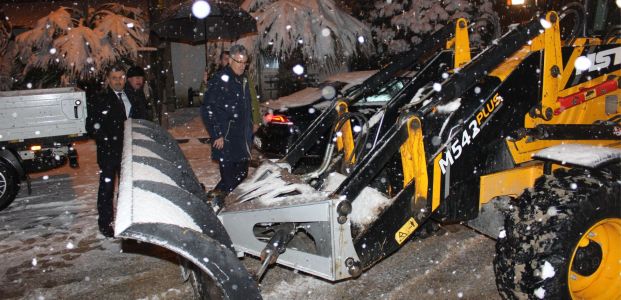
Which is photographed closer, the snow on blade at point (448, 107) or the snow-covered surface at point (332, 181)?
the snow on blade at point (448, 107)

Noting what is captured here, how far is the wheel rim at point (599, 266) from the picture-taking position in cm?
335

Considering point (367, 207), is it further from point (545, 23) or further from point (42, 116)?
point (42, 116)

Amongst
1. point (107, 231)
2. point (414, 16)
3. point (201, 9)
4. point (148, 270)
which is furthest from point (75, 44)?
A: point (414, 16)

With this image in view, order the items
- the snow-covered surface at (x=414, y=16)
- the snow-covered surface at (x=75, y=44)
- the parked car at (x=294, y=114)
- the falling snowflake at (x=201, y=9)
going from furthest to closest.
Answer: the snow-covered surface at (x=414, y=16), the snow-covered surface at (x=75, y=44), the falling snowflake at (x=201, y=9), the parked car at (x=294, y=114)

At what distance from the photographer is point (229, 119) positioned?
4996 mm

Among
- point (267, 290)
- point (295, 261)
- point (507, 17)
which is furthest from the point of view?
point (507, 17)

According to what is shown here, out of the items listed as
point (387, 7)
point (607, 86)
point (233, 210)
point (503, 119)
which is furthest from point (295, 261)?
point (387, 7)

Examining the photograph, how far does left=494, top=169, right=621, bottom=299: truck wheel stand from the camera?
298 cm

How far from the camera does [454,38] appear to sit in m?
4.18

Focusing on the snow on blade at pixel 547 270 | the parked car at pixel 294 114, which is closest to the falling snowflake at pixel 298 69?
the parked car at pixel 294 114

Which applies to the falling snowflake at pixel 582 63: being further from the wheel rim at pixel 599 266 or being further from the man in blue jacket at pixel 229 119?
the man in blue jacket at pixel 229 119

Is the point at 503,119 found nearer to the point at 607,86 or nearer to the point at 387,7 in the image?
the point at 607,86

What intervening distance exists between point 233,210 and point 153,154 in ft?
2.65

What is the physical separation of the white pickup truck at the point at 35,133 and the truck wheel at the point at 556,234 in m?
5.72
